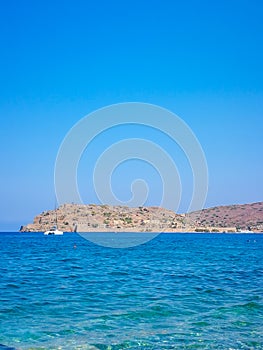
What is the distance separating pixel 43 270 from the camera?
33562mm

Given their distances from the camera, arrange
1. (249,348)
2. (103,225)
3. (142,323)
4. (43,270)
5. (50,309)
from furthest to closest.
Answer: (103,225)
(43,270)
(50,309)
(142,323)
(249,348)

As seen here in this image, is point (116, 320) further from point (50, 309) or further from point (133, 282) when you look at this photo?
point (133, 282)

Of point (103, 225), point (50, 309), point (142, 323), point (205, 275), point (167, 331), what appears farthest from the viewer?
point (103, 225)

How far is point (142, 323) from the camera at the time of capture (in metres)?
15.6

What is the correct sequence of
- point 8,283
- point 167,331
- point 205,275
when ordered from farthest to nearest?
point 205,275, point 8,283, point 167,331

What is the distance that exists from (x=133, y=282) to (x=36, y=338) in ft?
43.1

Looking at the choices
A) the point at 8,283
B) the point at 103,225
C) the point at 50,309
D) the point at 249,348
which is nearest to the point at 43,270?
the point at 8,283

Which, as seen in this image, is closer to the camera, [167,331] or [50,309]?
[167,331]

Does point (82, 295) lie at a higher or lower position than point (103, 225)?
lower

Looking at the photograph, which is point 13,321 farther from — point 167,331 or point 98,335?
point 167,331

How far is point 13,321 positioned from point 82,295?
19.0 feet

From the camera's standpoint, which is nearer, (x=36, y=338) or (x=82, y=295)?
(x=36, y=338)

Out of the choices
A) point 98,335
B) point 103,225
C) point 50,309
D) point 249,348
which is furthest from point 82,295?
point 103,225

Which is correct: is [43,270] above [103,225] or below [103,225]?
below
